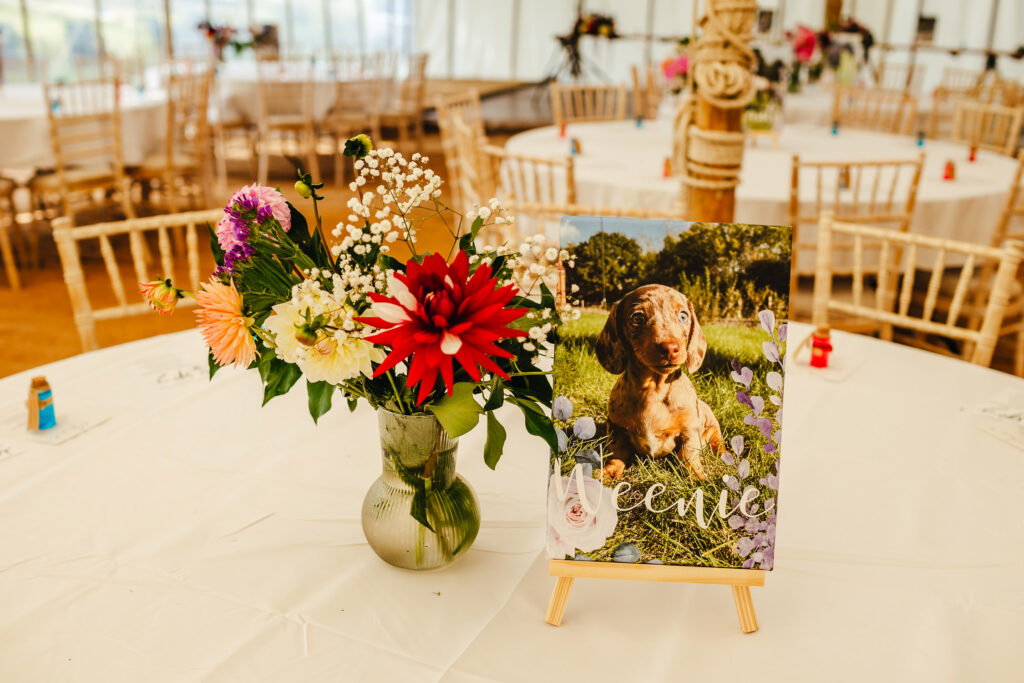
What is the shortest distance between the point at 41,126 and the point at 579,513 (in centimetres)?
430

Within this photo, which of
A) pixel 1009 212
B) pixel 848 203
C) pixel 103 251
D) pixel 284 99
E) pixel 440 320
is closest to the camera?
pixel 440 320

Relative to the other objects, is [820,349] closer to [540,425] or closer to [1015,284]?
[540,425]

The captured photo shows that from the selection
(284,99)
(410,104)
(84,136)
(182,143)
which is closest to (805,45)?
(410,104)

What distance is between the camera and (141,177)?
4754 mm

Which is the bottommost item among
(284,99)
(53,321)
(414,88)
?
(53,321)

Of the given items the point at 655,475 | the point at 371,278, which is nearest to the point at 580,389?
the point at 655,475

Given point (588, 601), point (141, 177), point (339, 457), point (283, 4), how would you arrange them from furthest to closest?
point (283, 4), point (141, 177), point (339, 457), point (588, 601)

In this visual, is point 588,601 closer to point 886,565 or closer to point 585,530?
point 585,530

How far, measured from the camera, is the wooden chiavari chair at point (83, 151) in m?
4.07

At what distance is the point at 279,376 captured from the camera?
86cm

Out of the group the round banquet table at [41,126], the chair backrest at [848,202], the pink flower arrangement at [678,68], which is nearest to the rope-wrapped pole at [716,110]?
the chair backrest at [848,202]

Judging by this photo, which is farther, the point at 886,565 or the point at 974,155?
the point at 974,155

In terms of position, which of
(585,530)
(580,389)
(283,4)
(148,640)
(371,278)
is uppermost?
(283,4)

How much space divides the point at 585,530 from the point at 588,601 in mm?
115
